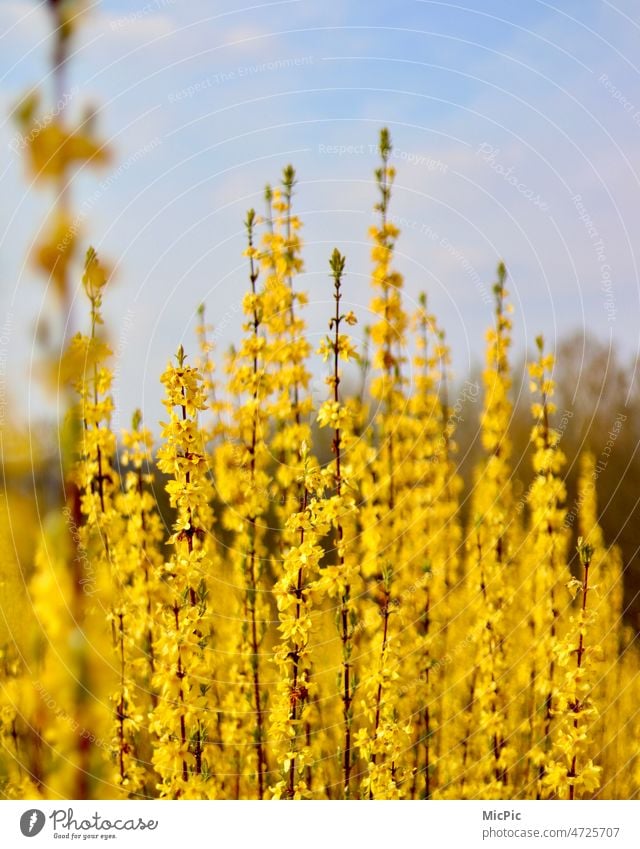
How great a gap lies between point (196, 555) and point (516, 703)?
362 centimetres

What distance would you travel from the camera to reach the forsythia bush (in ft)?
9.64

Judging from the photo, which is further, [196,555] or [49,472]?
[49,472]

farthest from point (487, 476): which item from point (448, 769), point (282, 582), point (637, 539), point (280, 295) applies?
point (637, 539)

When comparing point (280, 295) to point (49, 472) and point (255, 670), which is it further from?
point (255, 670)

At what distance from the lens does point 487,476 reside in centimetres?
546

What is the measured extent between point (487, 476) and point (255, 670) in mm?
2410

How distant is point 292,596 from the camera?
118 inches

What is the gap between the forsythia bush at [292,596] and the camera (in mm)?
2938

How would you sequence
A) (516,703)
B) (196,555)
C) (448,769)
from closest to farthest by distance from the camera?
(196,555), (448,769), (516,703)

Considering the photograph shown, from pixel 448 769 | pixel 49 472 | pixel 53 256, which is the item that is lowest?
pixel 448 769
